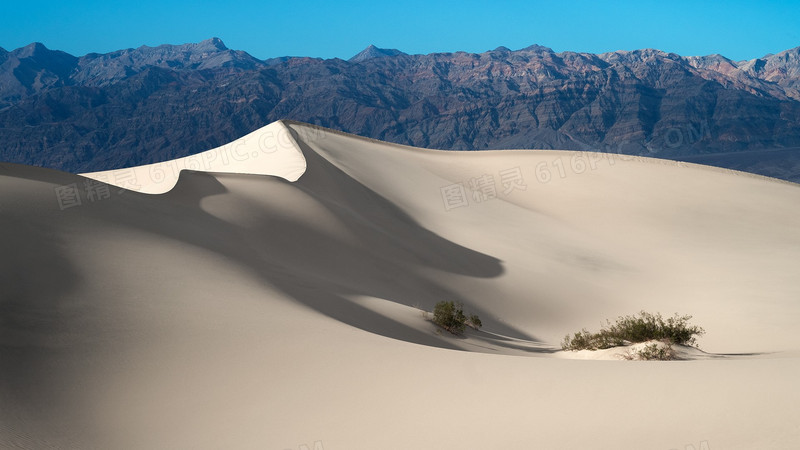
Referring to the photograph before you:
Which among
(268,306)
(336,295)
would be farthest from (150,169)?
(268,306)

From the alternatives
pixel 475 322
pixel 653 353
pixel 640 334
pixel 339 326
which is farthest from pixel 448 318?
pixel 653 353

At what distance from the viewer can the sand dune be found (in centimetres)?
512

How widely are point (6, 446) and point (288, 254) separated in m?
8.05

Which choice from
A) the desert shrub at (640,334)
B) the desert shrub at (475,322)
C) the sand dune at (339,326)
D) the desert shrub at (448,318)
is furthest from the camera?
the desert shrub at (475,322)

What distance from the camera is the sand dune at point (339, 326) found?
512cm

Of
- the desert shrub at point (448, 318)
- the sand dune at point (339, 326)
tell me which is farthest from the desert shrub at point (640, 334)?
the desert shrub at point (448, 318)

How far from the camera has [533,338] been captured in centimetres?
1241

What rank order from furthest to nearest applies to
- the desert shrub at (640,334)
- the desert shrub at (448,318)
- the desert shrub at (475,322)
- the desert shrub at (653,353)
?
the desert shrub at (475,322)
the desert shrub at (448,318)
the desert shrub at (640,334)
the desert shrub at (653,353)

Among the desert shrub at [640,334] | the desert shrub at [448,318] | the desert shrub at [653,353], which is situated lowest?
the desert shrub at [653,353]

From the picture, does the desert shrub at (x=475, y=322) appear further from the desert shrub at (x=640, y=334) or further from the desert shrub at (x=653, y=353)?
the desert shrub at (x=653, y=353)

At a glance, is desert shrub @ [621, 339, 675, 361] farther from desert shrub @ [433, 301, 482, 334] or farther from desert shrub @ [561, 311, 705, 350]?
desert shrub @ [433, 301, 482, 334]

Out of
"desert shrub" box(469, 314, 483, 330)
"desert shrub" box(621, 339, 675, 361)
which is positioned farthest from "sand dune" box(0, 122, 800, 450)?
"desert shrub" box(621, 339, 675, 361)

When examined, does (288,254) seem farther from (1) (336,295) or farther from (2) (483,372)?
(2) (483,372)

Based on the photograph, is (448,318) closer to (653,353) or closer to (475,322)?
(475,322)
